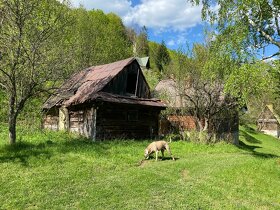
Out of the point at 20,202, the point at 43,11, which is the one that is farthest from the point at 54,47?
the point at 20,202

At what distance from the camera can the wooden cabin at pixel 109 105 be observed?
834 inches

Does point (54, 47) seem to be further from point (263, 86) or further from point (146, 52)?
point (146, 52)

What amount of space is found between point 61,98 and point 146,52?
195 ft

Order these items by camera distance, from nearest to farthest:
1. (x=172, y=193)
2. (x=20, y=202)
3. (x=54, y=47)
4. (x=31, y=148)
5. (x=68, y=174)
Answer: (x=20, y=202)
(x=172, y=193)
(x=68, y=174)
(x=31, y=148)
(x=54, y=47)

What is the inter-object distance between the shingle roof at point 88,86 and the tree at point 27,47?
13.4ft

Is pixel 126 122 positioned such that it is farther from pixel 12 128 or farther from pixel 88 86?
pixel 12 128

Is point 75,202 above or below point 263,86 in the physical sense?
below

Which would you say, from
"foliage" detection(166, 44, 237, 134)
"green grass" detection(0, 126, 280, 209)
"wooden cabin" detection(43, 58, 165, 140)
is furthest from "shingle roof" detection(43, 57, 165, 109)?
"green grass" detection(0, 126, 280, 209)

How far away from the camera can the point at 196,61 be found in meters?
25.1

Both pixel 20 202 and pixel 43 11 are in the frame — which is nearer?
pixel 20 202

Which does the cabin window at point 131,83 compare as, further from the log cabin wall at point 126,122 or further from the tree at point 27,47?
the tree at point 27,47

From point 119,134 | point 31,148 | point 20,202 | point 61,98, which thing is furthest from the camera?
point 61,98

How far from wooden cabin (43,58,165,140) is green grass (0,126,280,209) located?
13.2 ft

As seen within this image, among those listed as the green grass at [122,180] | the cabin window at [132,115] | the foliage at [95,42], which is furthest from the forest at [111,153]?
the foliage at [95,42]
